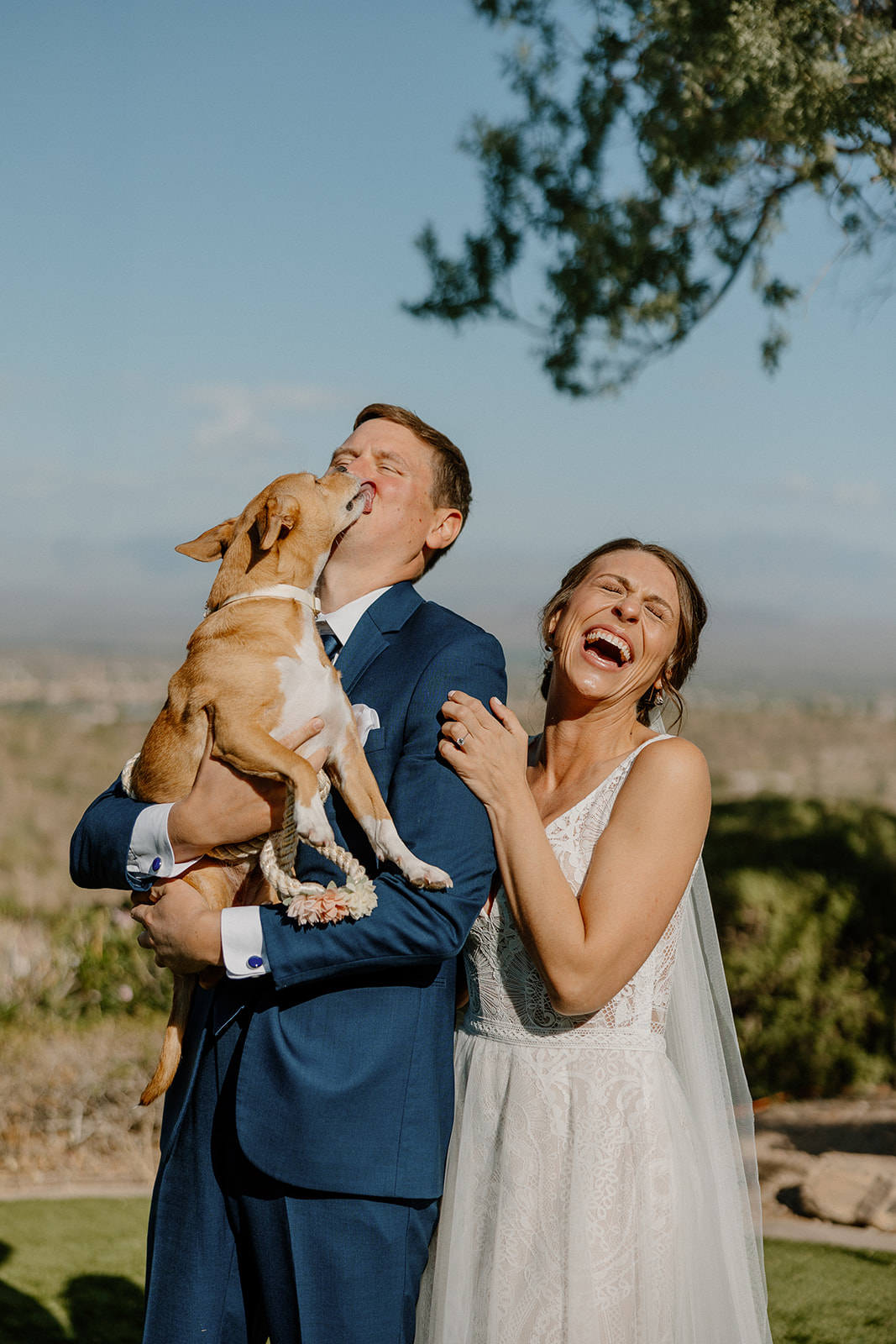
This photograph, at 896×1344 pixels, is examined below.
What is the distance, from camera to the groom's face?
8.96ft

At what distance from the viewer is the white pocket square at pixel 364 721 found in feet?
8.00

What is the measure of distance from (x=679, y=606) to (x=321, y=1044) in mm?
1502

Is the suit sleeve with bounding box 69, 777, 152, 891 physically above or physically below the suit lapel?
below

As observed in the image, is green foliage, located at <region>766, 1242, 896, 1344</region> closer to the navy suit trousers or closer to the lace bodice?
the lace bodice

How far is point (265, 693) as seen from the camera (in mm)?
2449

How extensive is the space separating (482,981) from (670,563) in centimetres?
123

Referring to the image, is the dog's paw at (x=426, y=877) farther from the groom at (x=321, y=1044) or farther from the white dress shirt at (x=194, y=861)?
the white dress shirt at (x=194, y=861)

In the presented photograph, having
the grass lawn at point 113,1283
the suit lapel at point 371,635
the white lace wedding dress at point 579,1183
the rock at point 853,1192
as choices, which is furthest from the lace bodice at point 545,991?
the rock at point 853,1192

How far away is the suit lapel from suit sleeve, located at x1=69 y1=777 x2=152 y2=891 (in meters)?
0.59

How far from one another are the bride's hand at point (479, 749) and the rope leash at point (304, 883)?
31 centimetres

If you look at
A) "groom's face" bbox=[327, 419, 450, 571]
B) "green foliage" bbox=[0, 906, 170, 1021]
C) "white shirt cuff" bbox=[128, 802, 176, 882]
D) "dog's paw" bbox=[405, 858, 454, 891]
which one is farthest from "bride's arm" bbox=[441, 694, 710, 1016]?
"green foliage" bbox=[0, 906, 170, 1021]

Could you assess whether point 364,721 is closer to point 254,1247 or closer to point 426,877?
point 426,877

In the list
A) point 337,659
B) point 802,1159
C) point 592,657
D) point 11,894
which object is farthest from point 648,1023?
point 11,894

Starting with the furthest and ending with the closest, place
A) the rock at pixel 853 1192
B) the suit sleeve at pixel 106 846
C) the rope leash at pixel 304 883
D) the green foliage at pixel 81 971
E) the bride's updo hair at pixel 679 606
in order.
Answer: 1. the green foliage at pixel 81 971
2. the rock at pixel 853 1192
3. the bride's updo hair at pixel 679 606
4. the suit sleeve at pixel 106 846
5. the rope leash at pixel 304 883
